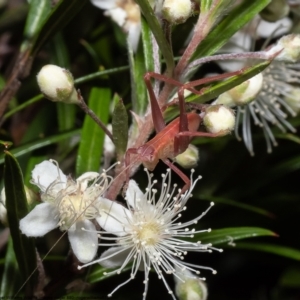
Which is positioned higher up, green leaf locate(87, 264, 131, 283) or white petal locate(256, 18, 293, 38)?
white petal locate(256, 18, 293, 38)

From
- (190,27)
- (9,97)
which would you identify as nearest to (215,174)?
(190,27)

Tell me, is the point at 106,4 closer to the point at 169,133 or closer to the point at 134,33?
the point at 134,33

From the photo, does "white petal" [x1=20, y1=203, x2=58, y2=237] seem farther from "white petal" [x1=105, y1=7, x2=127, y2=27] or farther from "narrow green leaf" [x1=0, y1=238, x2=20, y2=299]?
"white petal" [x1=105, y1=7, x2=127, y2=27]

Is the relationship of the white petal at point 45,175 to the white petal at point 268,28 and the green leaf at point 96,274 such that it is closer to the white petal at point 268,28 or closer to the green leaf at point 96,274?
the green leaf at point 96,274

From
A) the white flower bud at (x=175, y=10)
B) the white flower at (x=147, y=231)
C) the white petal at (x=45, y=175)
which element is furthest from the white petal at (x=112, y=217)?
the white flower bud at (x=175, y=10)

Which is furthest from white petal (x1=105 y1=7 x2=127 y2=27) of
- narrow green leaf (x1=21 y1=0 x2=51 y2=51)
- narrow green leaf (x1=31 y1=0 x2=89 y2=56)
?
narrow green leaf (x1=31 y1=0 x2=89 y2=56)

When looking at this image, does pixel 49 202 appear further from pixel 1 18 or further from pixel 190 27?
pixel 1 18

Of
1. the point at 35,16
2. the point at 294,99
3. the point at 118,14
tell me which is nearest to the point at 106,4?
the point at 118,14
